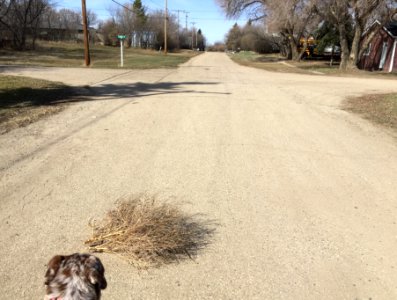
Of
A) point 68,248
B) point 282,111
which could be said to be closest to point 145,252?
point 68,248

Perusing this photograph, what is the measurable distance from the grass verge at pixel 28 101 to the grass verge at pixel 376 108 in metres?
8.45

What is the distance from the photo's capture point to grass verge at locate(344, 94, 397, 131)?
31.0 feet

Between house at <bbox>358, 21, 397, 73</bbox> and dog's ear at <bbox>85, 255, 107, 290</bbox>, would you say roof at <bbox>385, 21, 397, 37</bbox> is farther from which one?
dog's ear at <bbox>85, 255, 107, 290</bbox>

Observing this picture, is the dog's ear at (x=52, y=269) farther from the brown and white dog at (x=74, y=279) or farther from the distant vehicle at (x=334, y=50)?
the distant vehicle at (x=334, y=50)

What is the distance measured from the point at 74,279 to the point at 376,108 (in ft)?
38.2

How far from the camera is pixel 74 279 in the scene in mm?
1516

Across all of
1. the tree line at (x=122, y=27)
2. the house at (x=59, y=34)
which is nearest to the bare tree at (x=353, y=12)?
the tree line at (x=122, y=27)

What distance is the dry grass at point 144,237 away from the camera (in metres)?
2.97

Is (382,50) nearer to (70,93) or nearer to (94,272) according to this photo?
(70,93)

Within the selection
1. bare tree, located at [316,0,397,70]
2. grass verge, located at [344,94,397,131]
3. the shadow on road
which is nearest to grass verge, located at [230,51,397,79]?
bare tree, located at [316,0,397,70]

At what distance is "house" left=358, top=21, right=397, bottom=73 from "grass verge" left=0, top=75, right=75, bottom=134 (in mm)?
26374

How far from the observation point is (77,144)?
244 inches

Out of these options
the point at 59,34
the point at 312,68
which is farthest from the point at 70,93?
the point at 59,34

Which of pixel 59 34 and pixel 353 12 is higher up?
pixel 353 12
